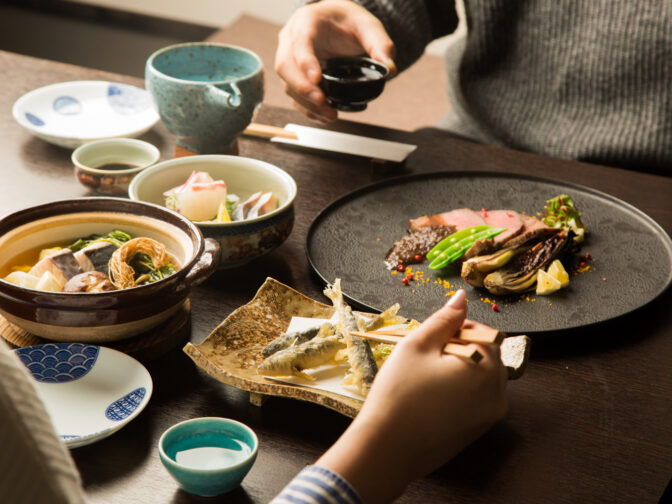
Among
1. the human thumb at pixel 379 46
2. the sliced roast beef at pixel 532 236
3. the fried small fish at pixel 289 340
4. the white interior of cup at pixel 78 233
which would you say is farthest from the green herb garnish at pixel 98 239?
the human thumb at pixel 379 46

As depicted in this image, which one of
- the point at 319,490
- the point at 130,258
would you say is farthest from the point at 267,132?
the point at 319,490

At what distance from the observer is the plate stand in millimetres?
1035

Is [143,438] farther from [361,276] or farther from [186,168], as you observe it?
[186,168]

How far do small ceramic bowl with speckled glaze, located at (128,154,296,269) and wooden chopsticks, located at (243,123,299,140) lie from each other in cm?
33

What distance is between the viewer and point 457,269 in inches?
51.5

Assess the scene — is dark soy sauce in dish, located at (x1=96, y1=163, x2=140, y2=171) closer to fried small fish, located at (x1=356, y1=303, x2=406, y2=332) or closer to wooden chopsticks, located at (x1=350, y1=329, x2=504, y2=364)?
fried small fish, located at (x1=356, y1=303, x2=406, y2=332)

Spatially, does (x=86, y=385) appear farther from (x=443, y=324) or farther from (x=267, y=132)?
(x=267, y=132)

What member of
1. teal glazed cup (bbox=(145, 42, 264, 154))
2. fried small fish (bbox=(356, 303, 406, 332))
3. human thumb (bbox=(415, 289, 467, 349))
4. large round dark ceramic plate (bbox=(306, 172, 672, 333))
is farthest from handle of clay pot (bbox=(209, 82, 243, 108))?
human thumb (bbox=(415, 289, 467, 349))

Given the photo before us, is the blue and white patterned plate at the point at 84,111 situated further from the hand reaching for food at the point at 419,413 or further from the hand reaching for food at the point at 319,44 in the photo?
the hand reaching for food at the point at 419,413

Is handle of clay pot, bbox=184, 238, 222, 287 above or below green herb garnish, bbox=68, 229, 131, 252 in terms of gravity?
above

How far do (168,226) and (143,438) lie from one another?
35cm

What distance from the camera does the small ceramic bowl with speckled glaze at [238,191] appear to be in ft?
3.98

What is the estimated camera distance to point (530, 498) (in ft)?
2.77

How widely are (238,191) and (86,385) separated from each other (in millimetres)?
564
